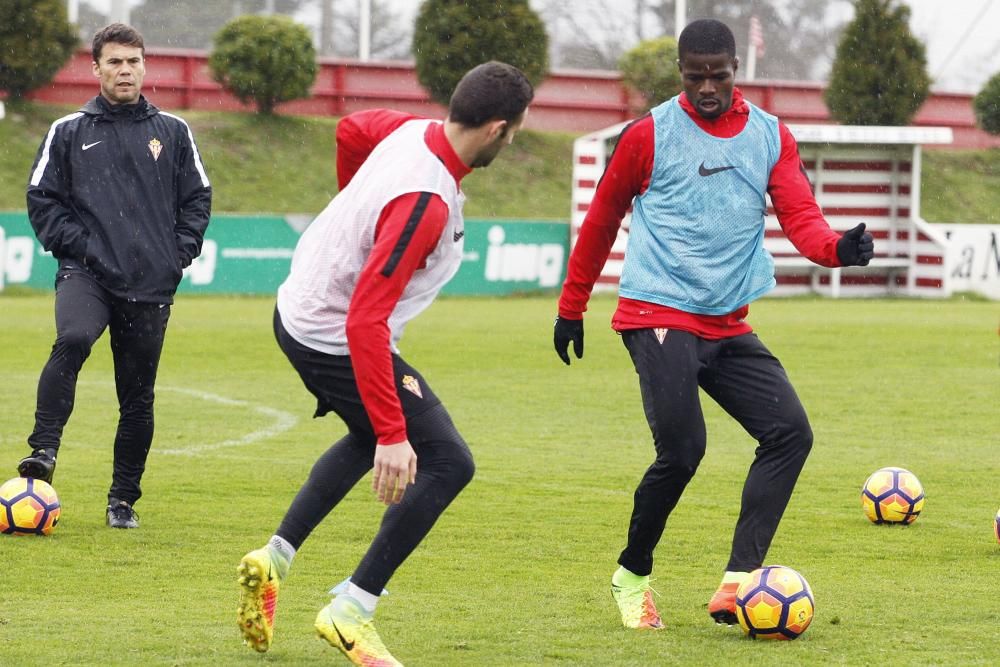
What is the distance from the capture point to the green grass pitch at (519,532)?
5.34m

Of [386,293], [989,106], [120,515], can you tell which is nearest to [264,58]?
[989,106]

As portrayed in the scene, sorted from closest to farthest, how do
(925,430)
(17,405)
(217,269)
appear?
(925,430) < (17,405) < (217,269)

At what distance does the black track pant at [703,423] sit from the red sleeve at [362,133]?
3.76ft

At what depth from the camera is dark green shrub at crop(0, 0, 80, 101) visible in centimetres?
3177

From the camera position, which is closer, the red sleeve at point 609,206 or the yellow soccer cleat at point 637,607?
the yellow soccer cleat at point 637,607

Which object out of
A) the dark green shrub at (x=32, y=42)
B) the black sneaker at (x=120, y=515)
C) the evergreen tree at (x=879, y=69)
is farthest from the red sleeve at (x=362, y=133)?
the evergreen tree at (x=879, y=69)

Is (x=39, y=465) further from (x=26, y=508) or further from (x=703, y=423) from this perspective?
(x=703, y=423)

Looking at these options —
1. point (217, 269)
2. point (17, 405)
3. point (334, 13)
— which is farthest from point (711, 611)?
point (334, 13)

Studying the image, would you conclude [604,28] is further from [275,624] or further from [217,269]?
[275,624]

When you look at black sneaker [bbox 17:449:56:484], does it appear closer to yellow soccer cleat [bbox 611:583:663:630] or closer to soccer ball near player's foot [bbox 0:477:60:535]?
soccer ball near player's foot [bbox 0:477:60:535]

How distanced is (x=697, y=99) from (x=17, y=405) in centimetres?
772

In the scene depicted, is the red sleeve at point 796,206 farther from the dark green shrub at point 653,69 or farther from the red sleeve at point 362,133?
the dark green shrub at point 653,69

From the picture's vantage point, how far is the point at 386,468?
463 cm

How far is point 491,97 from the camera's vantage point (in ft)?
15.3
